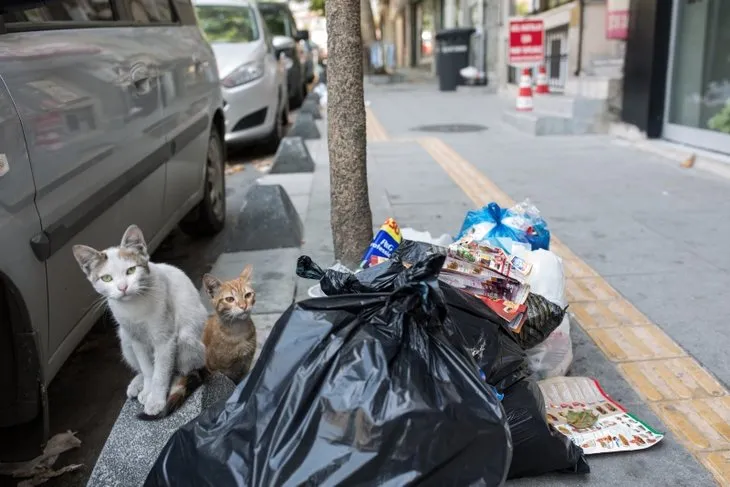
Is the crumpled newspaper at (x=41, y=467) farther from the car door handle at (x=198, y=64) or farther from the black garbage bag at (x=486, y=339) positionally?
the car door handle at (x=198, y=64)

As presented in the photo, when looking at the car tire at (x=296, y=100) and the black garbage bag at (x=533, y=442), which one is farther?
the car tire at (x=296, y=100)

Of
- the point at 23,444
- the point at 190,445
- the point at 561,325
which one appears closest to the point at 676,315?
the point at 561,325

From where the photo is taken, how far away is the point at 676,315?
11.3ft

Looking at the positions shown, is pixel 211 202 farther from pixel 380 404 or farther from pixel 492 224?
pixel 380 404

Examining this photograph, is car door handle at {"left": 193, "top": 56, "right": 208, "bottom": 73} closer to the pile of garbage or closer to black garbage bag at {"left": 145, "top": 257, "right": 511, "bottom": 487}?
the pile of garbage

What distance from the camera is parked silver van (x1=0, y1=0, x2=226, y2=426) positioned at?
81.7 inches

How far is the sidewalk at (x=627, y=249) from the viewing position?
2.58 metres

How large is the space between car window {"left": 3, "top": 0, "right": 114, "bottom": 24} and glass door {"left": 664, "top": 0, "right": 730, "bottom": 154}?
19.4 feet

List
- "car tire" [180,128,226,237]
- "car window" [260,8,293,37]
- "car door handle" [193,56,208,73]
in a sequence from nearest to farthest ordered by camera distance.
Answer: "car door handle" [193,56,208,73]
"car tire" [180,128,226,237]
"car window" [260,8,293,37]

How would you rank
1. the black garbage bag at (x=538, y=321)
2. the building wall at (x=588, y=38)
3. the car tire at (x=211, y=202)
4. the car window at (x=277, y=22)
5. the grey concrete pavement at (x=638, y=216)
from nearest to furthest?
the black garbage bag at (x=538, y=321) → the grey concrete pavement at (x=638, y=216) → the car tire at (x=211, y=202) → the building wall at (x=588, y=38) → the car window at (x=277, y=22)

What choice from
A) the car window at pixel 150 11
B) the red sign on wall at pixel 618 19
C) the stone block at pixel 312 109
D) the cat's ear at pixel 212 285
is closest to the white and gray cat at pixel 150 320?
the cat's ear at pixel 212 285

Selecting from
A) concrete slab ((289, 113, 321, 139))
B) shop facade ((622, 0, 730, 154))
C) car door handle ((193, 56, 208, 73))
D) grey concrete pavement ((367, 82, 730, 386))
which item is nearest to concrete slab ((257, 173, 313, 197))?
grey concrete pavement ((367, 82, 730, 386))

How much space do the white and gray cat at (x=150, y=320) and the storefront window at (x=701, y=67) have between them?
20.6 ft

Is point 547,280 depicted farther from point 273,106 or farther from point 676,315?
point 273,106
